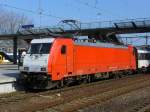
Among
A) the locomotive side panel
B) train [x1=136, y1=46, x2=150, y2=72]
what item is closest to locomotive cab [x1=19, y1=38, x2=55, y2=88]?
the locomotive side panel

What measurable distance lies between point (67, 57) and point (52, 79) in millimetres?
2173

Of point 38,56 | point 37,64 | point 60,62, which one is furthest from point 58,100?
point 38,56

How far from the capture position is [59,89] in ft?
76.6

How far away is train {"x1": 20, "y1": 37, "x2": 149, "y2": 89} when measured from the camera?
2241 centimetres

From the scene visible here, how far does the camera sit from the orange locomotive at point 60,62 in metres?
22.4

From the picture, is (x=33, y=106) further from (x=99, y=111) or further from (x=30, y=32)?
(x=30, y=32)

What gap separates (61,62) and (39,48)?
1.41 meters

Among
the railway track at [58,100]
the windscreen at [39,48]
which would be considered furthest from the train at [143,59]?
the windscreen at [39,48]

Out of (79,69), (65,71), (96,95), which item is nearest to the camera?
(96,95)

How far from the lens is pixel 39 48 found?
76.5 feet

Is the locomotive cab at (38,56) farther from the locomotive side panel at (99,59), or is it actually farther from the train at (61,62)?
the locomotive side panel at (99,59)

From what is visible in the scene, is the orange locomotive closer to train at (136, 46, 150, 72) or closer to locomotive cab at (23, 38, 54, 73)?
locomotive cab at (23, 38, 54, 73)

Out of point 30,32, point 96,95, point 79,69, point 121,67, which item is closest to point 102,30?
point 30,32

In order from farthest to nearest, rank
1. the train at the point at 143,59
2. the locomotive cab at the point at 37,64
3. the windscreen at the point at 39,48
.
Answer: the train at the point at 143,59 < the windscreen at the point at 39,48 < the locomotive cab at the point at 37,64
